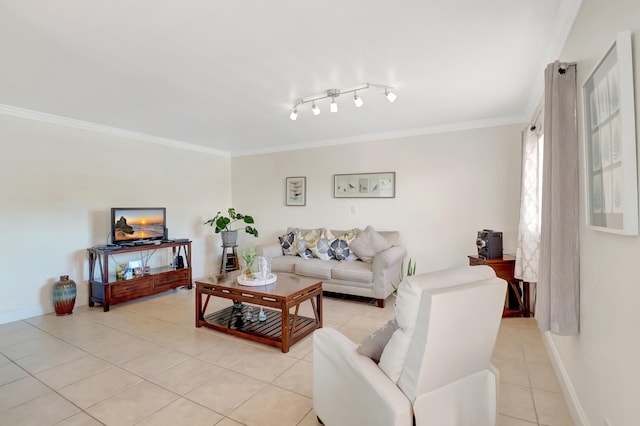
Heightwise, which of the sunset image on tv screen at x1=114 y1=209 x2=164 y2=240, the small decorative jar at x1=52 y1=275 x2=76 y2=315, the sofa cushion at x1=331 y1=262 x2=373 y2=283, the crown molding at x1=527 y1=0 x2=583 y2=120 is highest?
Answer: the crown molding at x1=527 y1=0 x2=583 y2=120

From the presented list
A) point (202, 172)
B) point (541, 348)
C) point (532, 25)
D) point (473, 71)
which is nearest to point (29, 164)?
A: point (202, 172)

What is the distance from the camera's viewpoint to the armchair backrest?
1.22 metres

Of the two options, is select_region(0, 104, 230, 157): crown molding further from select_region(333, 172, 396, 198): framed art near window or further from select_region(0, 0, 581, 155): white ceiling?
select_region(333, 172, 396, 198): framed art near window

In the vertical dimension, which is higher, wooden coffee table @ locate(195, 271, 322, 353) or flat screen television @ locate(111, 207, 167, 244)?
flat screen television @ locate(111, 207, 167, 244)

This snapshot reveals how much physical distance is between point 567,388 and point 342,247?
296cm

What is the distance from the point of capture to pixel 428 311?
1.20 meters

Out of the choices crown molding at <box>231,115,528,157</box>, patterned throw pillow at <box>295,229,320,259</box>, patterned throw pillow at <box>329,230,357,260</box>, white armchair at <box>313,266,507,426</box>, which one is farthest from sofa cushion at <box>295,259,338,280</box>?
white armchair at <box>313,266,507,426</box>

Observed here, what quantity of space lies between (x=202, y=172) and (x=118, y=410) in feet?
14.3

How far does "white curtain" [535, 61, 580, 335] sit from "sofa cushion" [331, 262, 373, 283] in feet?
7.58

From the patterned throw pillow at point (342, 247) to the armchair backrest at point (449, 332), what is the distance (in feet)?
10.3

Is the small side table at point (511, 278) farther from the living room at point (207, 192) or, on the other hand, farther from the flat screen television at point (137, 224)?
the flat screen television at point (137, 224)

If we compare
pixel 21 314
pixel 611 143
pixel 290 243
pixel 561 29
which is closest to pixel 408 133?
pixel 290 243

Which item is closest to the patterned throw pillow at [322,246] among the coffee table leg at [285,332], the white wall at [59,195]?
the coffee table leg at [285,332]

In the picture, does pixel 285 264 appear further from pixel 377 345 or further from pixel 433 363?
pixel 433 363
